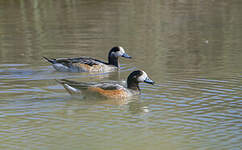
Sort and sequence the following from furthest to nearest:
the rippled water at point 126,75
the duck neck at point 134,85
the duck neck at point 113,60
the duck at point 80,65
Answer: the duck neck at point 113,60
the duck at point 80,65
the duck neck at point 134,85
the rippled water at point 126,75

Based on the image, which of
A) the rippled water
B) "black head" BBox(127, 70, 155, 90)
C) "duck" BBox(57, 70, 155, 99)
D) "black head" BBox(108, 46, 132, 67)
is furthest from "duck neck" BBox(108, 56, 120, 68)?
"duck" BBox(57, 70, 155, 99)

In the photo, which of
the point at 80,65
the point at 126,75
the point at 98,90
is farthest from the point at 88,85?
the point at 80,65

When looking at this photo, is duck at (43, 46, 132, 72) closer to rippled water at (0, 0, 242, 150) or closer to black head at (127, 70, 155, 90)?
rippled water at (0, 0, 242, 150)

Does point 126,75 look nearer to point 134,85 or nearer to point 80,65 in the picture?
point 80,65

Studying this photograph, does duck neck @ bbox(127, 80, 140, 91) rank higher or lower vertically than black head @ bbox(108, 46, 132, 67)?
lower

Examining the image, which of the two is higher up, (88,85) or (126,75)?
(88,85)

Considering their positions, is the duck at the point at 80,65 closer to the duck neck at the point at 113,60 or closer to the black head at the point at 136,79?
the duck neck at the point at 113,60

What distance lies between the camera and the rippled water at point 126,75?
29.1 ft

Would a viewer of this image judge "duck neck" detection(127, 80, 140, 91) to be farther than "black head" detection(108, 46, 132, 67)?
No

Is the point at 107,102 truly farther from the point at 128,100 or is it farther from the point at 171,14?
the point at 171,14

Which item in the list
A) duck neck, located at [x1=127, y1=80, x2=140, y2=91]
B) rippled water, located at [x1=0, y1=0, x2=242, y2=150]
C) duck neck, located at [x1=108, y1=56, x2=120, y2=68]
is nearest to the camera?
rippled water, located at [x1=0, y1=0, x2=242, y2=150]

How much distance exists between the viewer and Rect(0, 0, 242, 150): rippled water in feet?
29.1

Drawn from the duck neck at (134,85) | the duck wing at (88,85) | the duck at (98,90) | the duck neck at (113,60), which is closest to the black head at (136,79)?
the duck neck at (134,85)

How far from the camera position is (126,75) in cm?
1452
